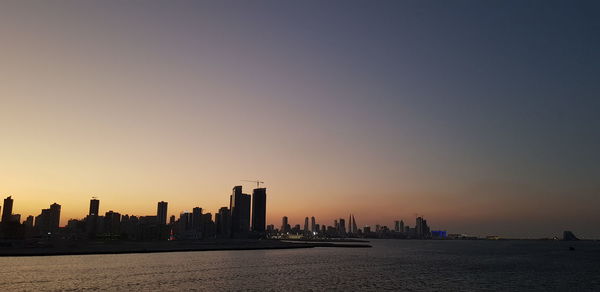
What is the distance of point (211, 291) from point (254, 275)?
1973 centimetres

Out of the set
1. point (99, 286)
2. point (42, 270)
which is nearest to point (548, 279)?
point (99, 286)

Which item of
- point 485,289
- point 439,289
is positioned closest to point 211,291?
point 439,289

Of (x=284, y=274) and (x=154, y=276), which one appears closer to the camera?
(x=154, y=276)

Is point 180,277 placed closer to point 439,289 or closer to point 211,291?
point 211,291

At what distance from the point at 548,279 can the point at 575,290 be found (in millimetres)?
15570

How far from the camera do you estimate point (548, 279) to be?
258 ft

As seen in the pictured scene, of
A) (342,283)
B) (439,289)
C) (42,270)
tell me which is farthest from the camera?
(42,270)

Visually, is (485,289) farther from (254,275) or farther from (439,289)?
(254,275)

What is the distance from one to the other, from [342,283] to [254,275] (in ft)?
54.9

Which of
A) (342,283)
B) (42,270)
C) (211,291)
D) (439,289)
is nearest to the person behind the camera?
(211,291)

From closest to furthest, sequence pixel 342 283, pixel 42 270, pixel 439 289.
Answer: pixel 439 289, pixel 342 283, pixel 42 270

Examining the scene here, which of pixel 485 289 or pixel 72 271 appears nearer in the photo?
pixel 485 289

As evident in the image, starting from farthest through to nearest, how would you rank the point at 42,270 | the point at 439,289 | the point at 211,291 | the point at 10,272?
the point at 42,270
the point at 10,272
the point at 439,289
the point at 211,291

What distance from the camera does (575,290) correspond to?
6394cm
